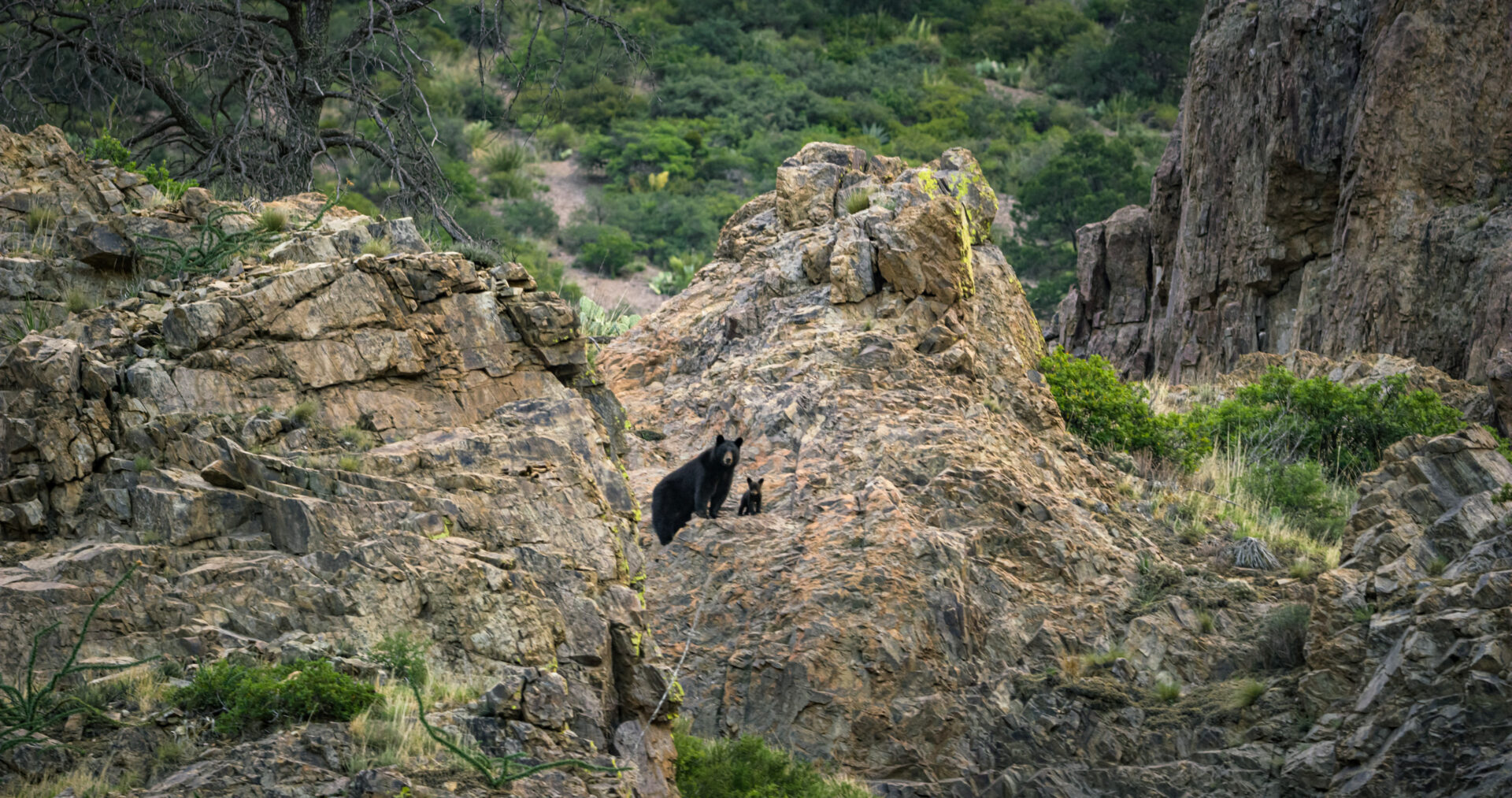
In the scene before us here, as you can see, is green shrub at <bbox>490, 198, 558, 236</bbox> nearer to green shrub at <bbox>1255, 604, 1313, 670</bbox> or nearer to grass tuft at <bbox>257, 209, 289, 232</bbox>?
grass tuft at <bbox>257, 209, 289, 232</bbox>

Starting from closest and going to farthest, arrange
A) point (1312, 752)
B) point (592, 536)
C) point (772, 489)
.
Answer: point (592, 536) → point (1312, 752) → point (772, 489)

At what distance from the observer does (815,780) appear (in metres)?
9.27

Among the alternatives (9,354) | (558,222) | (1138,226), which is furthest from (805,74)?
(9,354)

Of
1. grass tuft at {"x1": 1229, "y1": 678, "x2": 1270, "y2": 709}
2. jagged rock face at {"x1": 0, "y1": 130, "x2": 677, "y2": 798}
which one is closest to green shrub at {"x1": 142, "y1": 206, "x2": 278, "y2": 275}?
jagged rock face at {"x1": 0, "y1": 130, "x2": 677, "y2": 798}

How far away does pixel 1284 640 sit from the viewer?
10844 millimetres

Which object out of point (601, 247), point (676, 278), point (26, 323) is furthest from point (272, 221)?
point (601, 247)

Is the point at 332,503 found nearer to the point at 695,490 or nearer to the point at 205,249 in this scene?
the point at 205,249

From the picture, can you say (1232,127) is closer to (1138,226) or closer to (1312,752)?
(1138,226)

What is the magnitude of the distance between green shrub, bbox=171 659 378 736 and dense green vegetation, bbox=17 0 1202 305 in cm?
2502

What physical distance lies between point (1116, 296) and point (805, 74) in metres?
34.5

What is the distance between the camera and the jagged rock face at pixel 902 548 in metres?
10.2

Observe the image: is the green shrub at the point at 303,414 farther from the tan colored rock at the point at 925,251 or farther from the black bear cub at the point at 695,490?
the tan colored rock at the point at 925,251

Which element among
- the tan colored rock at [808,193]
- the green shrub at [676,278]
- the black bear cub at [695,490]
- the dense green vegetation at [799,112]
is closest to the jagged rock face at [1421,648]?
the black bear cub at [695,490]

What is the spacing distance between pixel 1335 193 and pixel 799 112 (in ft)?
116
